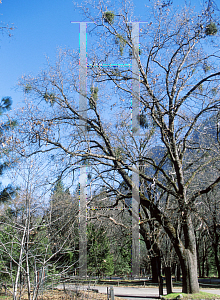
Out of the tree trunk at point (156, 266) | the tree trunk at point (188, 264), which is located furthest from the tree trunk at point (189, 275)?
the tree trunk at point (156, 266)

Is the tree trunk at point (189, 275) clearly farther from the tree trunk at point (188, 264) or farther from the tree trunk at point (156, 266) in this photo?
the tree trunk at point (156, 266)

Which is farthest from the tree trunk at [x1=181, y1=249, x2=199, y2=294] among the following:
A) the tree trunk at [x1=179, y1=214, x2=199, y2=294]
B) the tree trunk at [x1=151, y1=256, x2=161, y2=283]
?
the tree trunk at [x1=151, y1=256, x2=161, y2=283]

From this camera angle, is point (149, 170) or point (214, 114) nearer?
point (214, 114)

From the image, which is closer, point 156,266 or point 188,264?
point 188,264

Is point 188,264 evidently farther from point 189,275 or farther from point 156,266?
point 156,266

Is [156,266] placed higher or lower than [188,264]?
lower

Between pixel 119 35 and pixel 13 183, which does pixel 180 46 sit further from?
pixel 13 183

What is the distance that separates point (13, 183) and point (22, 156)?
705 mm

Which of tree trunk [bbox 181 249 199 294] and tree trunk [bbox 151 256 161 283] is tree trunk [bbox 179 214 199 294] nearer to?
tree trunk [bbox 181 249 199 294]

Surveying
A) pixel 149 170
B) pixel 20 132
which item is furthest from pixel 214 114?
pixel 20 132

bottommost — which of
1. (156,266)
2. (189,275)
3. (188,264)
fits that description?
(156,266)

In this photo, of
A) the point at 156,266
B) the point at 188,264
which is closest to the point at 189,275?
the point at 188,264

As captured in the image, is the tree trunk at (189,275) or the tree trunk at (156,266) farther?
the tree trunk at (156,266)

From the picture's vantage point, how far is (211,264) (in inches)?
1539
